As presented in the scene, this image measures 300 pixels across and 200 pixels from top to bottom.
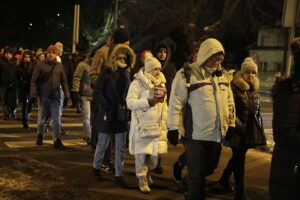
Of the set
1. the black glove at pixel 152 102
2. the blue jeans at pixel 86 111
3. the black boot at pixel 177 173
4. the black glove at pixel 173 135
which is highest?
the black glove at pixel 152 102

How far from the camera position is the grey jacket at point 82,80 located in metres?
8.49

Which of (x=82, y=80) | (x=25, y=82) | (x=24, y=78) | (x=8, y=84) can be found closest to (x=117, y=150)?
(x=82, y=80)

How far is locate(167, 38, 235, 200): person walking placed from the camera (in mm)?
4527

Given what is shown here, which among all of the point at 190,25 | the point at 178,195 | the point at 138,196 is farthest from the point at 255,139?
the point at 190,25

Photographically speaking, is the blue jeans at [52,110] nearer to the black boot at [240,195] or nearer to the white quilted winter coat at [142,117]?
the white quilted winter coat at [142,117]

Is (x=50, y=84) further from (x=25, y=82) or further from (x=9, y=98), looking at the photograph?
(x=9, y=98)

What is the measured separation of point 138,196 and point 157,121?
1058 millimetres

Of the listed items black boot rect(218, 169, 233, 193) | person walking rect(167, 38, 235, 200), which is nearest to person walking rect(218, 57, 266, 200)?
black boot rect(218, 169, 233, 193)

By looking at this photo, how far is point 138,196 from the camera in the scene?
5750mm

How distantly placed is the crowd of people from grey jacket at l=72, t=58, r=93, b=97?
20mm

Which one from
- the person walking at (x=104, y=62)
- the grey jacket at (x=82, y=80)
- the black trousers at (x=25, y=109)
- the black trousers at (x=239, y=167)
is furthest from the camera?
the black trousers at (x=25, y=109)

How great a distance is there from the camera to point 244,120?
558 cm

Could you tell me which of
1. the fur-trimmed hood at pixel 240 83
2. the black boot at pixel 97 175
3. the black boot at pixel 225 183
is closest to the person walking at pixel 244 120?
the fur-trimmed hood at pixel 240 83

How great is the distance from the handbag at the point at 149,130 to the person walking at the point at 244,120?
0.96 metres
